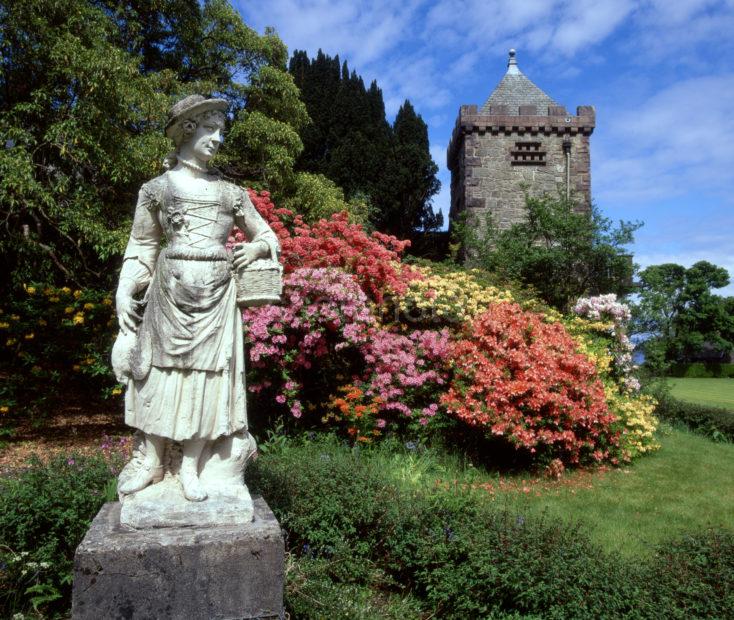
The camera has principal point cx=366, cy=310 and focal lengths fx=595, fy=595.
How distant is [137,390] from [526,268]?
39.0 ft

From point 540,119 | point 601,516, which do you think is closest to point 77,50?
point 601,516

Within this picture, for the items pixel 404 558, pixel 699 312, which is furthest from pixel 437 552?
pixel 699 312

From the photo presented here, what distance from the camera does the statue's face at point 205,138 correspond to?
9.92ft

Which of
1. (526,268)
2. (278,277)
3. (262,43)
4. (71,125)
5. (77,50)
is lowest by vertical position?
(278,277)

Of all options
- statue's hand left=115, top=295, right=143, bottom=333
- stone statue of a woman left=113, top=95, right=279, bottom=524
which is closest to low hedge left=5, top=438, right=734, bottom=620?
stone statue of a woman left=113, top=95, right=279, bottom=524

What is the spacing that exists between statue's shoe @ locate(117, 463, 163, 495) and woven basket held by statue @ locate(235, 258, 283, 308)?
905mm

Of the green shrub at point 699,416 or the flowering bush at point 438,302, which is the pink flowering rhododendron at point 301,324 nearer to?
the flowering bush at point 438,302

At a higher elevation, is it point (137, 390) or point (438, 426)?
point (137, 390)

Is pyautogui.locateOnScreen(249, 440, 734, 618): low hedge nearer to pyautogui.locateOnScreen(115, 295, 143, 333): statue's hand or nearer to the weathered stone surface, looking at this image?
the weathered stone surface

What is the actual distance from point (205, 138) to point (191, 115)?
0.13 metres

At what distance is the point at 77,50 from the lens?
7773 millimetres

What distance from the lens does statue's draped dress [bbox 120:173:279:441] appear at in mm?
2822

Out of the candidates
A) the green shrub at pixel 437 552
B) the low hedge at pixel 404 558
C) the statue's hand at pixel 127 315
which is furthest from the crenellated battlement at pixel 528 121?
the statue's hand at pixel 127 315

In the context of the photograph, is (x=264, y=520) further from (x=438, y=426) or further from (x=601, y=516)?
(x=438, y=426)
